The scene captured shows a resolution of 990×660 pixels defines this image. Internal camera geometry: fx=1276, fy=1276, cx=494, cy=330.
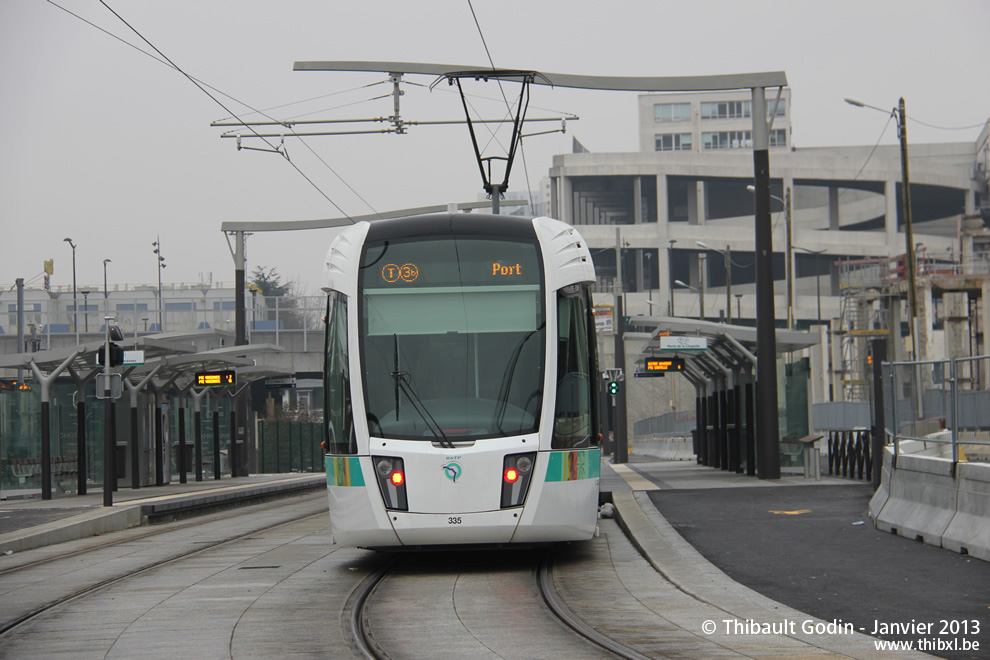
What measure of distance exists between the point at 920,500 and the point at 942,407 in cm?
100

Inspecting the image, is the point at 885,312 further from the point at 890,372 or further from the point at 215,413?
the point at 890,372

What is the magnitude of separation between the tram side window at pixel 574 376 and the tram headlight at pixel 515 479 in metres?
0.37

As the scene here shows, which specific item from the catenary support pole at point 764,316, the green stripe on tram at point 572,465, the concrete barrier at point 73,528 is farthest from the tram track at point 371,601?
the catenary support pole at point 764,316

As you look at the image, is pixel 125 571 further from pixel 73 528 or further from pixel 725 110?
pixel 725 110

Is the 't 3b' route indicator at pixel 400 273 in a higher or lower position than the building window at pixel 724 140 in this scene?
lower

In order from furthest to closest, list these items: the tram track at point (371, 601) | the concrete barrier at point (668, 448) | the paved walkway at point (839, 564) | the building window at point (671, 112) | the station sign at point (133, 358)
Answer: the building window at point (671, 112), the concrete barrier at point (668, 448), the station sign at point (133, 358), the paved walkway at point (839, 564), the tram track at point (371, 601)

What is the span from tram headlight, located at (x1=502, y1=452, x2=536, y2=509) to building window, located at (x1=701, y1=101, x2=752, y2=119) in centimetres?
9310

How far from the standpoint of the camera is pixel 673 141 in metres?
102

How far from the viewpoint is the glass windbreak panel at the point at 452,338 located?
37.7 ft

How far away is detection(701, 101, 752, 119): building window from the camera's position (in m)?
101

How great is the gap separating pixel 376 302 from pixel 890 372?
639 cm

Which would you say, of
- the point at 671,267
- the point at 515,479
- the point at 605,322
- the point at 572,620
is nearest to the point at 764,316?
the point at 515,479

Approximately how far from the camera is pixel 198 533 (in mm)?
18344

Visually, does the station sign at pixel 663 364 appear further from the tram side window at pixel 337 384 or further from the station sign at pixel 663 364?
the tram side window at pixel 337 384
